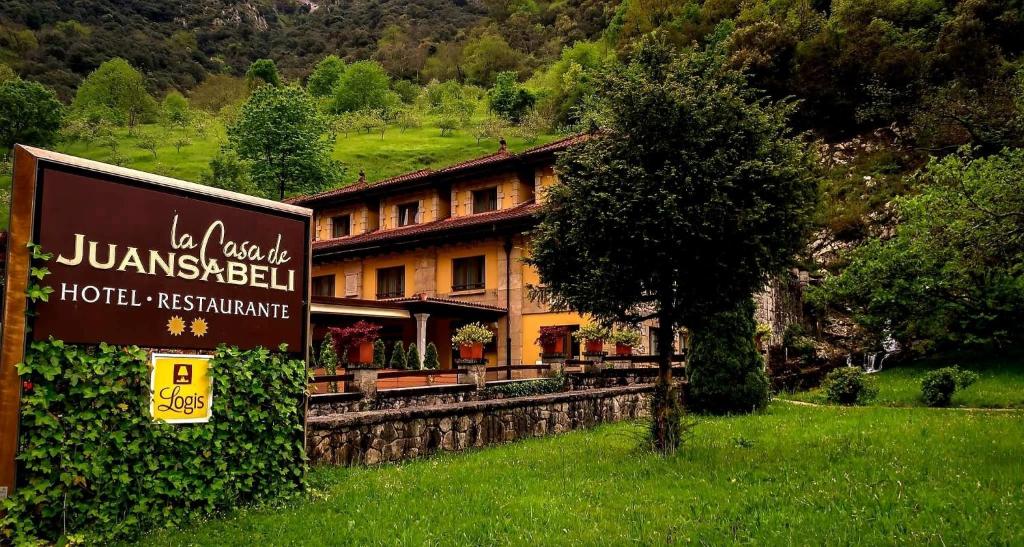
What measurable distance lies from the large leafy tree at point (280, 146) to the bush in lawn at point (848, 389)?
46160 millimetres

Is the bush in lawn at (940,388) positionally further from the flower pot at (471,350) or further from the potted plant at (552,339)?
the flower pot at (471,350)

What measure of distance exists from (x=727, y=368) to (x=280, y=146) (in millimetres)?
47360

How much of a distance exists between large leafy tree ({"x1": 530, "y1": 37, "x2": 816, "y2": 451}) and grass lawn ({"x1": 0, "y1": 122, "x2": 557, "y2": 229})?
55708 mm

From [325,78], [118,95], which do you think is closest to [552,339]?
[118,95]

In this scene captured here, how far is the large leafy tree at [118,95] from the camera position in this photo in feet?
266

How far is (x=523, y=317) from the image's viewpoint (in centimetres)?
2780

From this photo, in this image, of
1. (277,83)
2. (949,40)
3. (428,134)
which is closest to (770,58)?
(949,40)

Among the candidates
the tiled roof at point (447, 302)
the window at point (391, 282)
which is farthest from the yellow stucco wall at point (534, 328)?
the window at point (391, 282)

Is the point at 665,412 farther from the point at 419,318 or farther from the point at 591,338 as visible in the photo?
the point at 419,318

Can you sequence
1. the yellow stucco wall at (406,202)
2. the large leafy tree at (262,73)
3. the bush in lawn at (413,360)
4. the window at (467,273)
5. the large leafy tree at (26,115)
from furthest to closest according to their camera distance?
the large leafy tree at (262,73) < the large leafy tree at (26,115) < the yellow stucco wall at (406,202) < the window at (467,273) < the bush in lawn at (413,360)

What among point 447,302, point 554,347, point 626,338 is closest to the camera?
point 626,338

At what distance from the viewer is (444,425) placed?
11484mm

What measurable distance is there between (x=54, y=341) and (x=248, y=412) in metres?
2.14

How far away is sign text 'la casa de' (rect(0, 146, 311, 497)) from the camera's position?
20.6 ft
